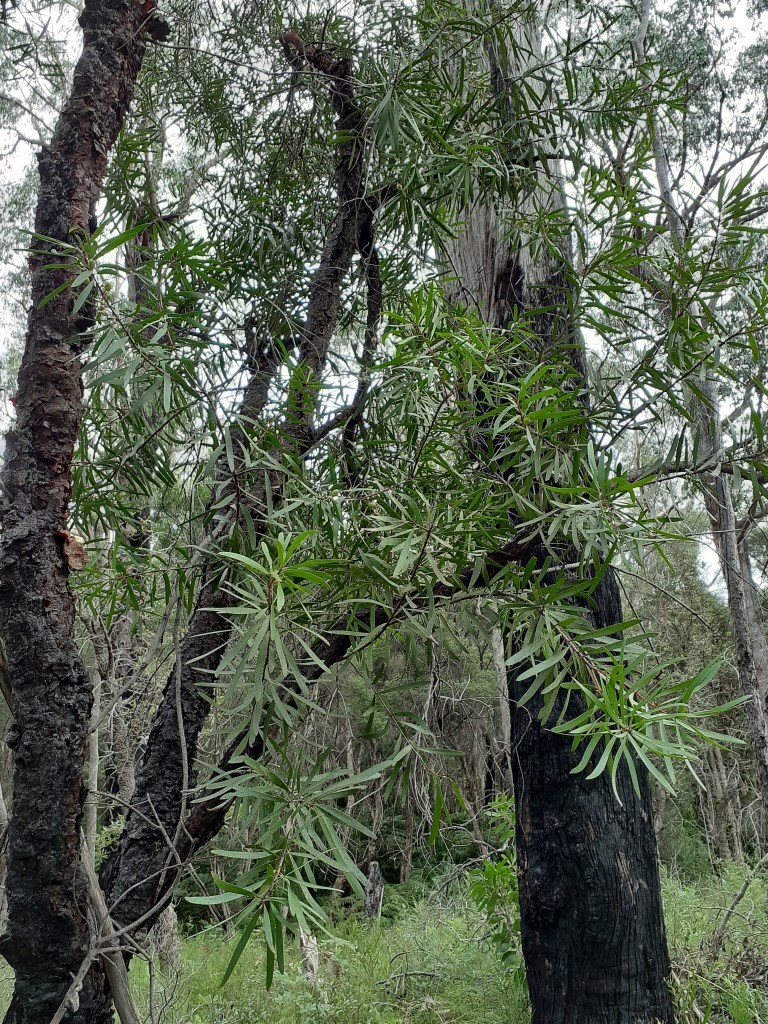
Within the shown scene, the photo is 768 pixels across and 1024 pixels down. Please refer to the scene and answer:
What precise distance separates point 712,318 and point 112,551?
0.97 metres

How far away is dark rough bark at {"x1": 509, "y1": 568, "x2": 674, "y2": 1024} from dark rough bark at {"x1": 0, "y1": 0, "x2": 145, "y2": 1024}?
816 millimetres

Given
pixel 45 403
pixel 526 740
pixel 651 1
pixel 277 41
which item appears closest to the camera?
pixel 45 403

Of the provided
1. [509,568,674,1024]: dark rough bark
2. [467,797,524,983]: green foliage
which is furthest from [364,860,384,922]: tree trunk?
[509,568,674,1024]: dark rough bark

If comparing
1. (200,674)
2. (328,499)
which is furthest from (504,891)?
(328,499)

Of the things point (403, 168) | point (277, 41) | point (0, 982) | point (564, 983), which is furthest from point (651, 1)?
point (0, 982)

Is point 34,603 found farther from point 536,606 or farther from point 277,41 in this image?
point 277,41

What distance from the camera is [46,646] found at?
0.95 m

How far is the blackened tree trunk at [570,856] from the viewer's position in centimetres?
130

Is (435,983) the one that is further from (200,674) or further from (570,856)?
(200,674)

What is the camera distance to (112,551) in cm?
121

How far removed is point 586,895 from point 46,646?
1018 millimetres

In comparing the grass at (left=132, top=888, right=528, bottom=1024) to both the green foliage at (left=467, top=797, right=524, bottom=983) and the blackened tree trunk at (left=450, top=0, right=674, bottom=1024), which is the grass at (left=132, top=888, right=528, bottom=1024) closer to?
the green foliage at (left=467, top=797, right=524, bottom=983)

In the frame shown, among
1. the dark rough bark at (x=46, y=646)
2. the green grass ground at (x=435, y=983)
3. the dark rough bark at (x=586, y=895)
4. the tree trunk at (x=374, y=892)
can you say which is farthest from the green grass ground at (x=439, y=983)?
the tree trunk at (x=374, y=892)

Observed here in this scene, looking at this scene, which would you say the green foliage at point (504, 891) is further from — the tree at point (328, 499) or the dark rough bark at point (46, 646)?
the dark rough bark at point (46, 646)
